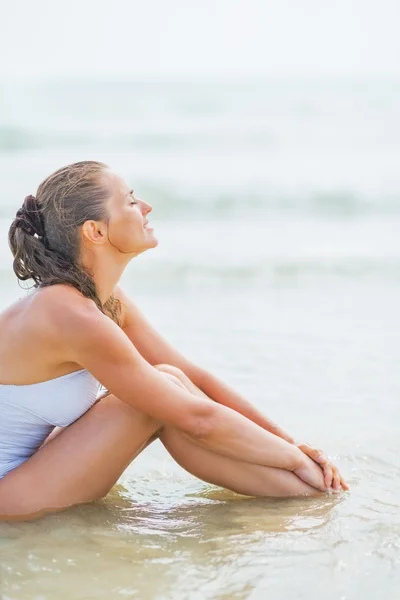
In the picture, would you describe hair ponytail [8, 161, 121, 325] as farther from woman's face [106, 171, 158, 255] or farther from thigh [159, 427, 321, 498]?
thigh [159, 427, 321, 498]

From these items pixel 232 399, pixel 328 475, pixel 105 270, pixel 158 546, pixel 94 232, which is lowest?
pixel 158 546

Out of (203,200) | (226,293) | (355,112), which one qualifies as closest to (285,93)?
(355,112)

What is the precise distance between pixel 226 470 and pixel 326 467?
441mm

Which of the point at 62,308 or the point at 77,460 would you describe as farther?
the point at 77,460

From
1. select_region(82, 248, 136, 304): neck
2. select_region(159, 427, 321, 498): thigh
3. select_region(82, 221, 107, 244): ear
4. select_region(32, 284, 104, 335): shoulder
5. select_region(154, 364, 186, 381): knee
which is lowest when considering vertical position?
select_region(159, 427, 321, 498): thigh

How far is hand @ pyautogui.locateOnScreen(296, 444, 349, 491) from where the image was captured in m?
3.70

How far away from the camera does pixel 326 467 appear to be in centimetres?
372

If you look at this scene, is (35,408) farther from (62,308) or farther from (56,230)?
(56,230)

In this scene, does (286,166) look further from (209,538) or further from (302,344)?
(209,538)

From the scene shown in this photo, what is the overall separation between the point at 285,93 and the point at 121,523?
22892 mm

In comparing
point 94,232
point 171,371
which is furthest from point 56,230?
point 171,371

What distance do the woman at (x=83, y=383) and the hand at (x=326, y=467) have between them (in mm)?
125

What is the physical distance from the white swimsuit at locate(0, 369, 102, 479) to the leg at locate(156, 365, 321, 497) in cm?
36

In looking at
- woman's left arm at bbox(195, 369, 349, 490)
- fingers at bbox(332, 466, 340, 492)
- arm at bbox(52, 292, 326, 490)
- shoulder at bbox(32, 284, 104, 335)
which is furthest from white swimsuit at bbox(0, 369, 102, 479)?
fingers at bbox(332, 466, 340, 492)
